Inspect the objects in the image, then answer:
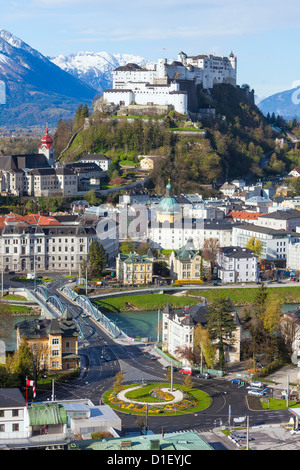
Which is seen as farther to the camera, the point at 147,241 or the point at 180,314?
the point at 147,241

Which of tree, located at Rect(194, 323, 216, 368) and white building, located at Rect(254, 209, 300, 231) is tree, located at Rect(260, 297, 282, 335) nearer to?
tree, located at Rect(194, 323, 216, 368)

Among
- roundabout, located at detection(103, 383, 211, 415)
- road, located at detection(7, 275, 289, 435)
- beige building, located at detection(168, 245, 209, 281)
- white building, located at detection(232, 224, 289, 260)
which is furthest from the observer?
white building, located at detection(232, 224, 289, 260)

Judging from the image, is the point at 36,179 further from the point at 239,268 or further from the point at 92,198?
the point at 239,268

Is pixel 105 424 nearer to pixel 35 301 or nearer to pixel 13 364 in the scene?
pixel 13 364

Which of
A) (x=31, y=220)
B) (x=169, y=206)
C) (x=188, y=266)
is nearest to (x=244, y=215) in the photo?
(x=169, y=206)

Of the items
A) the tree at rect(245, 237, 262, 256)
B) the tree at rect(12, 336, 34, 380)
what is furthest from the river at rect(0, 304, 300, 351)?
the tree at rect(245, 237, 262, 256)

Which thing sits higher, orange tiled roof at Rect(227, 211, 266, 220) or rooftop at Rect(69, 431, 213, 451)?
orange tiled roof at Rect(227, 211, 266, 220)
